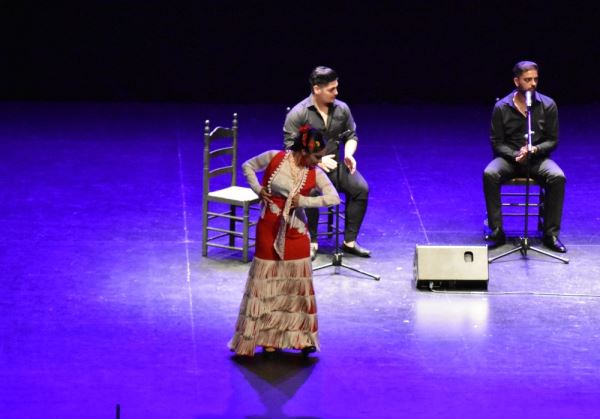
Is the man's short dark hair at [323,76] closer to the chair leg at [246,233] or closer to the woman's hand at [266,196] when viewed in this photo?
the chair leg at [246,233]

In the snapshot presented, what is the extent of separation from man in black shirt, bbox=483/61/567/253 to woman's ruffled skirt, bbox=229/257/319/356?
8.26 ft

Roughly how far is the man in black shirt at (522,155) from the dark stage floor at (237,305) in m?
0.23

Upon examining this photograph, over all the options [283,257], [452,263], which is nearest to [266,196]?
[283,257]

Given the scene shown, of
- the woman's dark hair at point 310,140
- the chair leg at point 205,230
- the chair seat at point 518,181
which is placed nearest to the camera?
the woman's dark hair at point 310,140

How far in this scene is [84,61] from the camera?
13359 mm

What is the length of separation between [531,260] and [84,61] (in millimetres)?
6970

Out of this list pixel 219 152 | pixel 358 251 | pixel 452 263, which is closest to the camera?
pixel 452 263

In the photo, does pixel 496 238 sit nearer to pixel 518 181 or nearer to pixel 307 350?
pixel 518 181

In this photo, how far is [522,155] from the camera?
27.0ft

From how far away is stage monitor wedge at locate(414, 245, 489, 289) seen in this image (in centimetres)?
739

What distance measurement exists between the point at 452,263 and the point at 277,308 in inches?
63.0

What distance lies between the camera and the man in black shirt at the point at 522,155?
27.2 ft

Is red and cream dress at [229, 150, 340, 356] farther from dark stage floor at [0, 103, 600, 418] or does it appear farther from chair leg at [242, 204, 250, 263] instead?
chair leg at [242, 204, 250, 263]

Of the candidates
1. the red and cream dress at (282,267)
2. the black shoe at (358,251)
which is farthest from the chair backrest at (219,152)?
the red and cream dress at (282,267)
